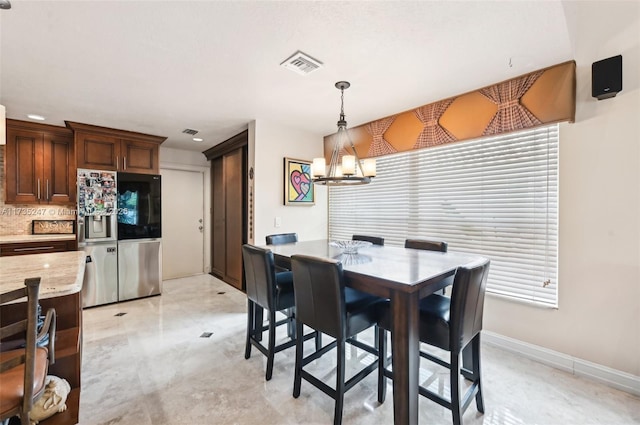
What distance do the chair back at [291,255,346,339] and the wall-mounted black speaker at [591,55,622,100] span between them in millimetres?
2283

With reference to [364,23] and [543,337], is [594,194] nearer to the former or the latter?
[543,337]

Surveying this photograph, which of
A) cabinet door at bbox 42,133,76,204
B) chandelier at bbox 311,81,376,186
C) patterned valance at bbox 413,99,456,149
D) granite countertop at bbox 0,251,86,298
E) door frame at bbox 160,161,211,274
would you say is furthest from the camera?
door frame at bbox 160,161,211,274

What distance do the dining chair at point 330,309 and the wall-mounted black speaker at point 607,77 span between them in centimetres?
220

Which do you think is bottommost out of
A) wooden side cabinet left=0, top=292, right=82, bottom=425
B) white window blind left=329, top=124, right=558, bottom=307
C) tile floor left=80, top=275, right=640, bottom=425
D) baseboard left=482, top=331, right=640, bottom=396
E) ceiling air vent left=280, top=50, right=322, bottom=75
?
tile floor left=80, top=275, right=640, bottom=425

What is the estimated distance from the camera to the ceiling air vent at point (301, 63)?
2113 millimetres

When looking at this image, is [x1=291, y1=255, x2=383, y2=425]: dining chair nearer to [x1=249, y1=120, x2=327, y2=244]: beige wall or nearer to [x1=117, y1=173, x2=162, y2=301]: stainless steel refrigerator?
[x1=249, y1=120, x2=327, y2=244]: beige wall

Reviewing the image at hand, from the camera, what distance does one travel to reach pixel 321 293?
67.0 inches

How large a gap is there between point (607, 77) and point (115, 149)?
5229 mm

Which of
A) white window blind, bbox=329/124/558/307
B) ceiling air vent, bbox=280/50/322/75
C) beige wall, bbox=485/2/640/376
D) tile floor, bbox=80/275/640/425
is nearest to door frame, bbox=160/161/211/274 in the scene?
tile floor, bbox=80/275/640/425

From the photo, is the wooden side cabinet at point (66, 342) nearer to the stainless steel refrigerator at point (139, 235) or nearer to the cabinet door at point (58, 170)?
the stainless steel refrigerator at point (139, 235)

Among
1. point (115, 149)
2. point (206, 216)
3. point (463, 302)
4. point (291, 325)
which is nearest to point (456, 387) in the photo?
point (463, 302)

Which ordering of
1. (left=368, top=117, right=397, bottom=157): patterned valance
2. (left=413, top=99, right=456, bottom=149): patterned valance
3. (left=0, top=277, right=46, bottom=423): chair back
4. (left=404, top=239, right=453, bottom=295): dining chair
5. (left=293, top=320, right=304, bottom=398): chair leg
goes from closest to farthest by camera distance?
(left=0, top=277, right=46, bottom=423): chair back
(left=293, top=320, right=304, bottom=398): chair leg
(left=404, top=239, right=453, bottom=295): dining chair
(left=413, top=99, right=456, bottom=149): patterned valance
(left=368, top=117, right=397, bottom=157): patterned valance

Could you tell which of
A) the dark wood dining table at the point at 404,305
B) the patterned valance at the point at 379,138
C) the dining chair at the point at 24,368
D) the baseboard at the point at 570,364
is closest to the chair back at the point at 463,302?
the dark wood dining table at the point at 404,305

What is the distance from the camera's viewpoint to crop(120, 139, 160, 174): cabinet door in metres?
3.98
